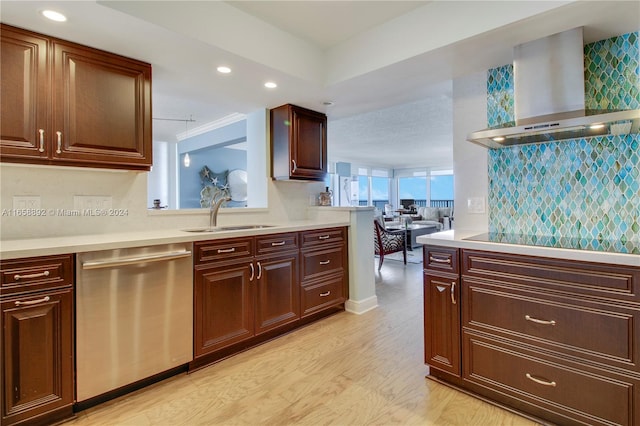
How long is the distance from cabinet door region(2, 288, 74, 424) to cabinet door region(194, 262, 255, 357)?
69 cm

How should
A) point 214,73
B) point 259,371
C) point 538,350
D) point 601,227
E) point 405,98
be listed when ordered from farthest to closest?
point 405,98
point 214,73
point 259,371
point 601,227
point 538,350

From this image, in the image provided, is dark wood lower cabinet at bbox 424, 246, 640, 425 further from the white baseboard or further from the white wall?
the white baseboard

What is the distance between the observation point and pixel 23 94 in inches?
69.8

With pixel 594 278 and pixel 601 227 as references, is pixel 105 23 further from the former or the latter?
pixel 601 227

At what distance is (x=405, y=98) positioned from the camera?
10.2 ft

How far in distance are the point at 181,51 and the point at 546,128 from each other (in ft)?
7.52

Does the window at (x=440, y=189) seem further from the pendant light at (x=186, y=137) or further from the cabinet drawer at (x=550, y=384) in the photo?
the cabinet drawer at (x=550, y=384)

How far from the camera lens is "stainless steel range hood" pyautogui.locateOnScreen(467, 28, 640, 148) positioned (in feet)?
5.90

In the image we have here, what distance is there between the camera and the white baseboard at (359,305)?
10.8 feet

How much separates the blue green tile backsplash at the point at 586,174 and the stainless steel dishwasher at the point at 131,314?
2.33m

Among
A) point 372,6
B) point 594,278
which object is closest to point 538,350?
point 594,278

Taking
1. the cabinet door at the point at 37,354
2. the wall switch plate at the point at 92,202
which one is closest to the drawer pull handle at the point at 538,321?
the cabinet door at the point at 37,354

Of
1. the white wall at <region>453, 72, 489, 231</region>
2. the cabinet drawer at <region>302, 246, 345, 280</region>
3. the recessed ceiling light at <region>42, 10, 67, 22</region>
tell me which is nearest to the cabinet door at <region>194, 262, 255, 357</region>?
the cabinet drawer at <region>302, 246, 345, 280</region>

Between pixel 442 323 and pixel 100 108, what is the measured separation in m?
2.61
